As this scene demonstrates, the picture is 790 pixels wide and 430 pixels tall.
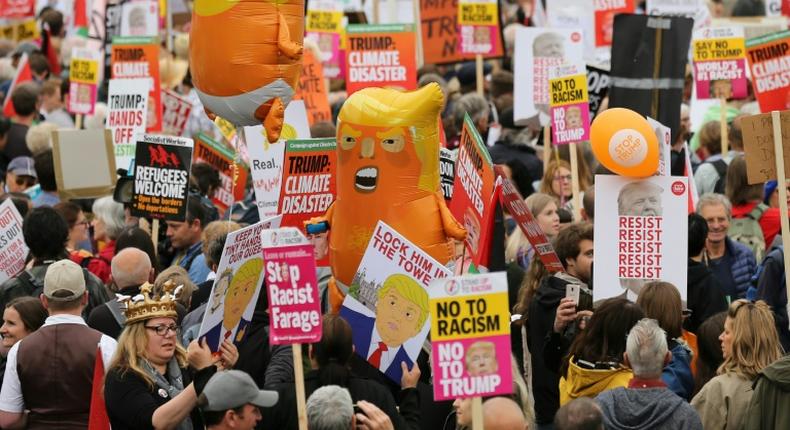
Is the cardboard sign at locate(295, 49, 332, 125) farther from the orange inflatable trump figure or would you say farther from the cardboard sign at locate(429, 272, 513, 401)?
the cardboard sign at locate(429, 272, 513, 401)

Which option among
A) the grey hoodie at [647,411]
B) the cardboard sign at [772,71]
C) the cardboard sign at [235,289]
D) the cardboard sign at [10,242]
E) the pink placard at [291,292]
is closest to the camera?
the pink placard at [291,292]

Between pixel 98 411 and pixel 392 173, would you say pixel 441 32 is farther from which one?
pixel 98 411

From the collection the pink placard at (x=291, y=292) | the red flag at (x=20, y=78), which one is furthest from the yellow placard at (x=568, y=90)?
the red flag at (x=20, y=78)

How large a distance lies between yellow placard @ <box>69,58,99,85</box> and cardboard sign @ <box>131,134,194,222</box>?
14.7 feet

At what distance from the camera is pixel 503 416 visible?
691 cm

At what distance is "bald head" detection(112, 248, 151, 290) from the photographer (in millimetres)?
9891

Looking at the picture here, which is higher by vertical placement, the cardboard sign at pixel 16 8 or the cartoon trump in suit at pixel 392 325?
the cardboard sign at pixel 16 8

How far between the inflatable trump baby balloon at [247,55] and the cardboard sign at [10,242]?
2.07 metres

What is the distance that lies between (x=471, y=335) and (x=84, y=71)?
10.4m

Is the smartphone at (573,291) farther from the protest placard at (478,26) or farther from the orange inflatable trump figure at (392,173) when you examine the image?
the protest placard at (478,26)

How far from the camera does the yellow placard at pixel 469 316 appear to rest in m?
6.69

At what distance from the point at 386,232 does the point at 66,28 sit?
16.8 meters

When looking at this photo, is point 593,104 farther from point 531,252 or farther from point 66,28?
point 66,28

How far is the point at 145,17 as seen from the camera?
19.7 metres
